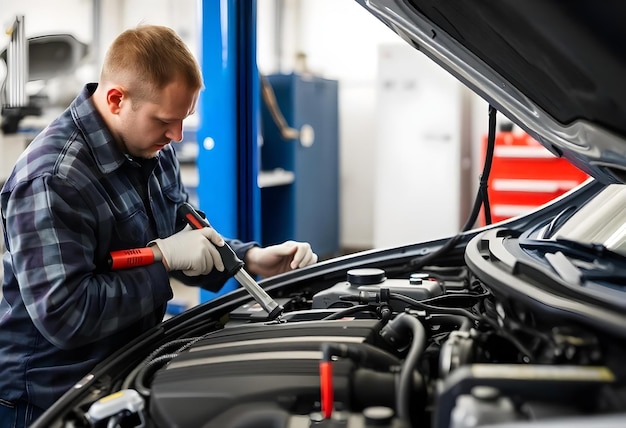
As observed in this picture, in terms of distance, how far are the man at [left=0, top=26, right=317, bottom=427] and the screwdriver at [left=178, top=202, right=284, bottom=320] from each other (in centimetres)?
3

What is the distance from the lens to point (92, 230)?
1.26m

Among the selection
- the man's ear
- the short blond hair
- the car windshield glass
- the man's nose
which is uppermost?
the short blond hair

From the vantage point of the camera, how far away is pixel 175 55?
1.35 metres

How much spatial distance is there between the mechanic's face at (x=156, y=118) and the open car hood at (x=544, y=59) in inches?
17.0

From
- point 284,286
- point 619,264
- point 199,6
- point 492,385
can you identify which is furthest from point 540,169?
point 492,385

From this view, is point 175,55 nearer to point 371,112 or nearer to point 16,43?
point 16,43

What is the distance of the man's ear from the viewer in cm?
134

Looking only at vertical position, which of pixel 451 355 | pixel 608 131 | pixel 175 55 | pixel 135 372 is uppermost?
pixel 175 55

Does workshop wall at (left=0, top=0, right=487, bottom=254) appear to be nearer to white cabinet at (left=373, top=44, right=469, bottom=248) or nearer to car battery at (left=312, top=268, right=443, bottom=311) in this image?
white cabinet at (left=373, top=44, right=469, bottom=248)

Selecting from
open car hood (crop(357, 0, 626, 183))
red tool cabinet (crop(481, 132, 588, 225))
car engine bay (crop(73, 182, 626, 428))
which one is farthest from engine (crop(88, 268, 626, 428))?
red tool cabinet (crop(481, 132, 588, 225))

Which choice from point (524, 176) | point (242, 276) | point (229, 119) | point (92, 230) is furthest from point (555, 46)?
point (524, 176)

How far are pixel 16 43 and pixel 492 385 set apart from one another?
3.68 m

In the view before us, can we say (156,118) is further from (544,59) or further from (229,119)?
(229,119)

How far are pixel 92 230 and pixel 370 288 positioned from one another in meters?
0.56
